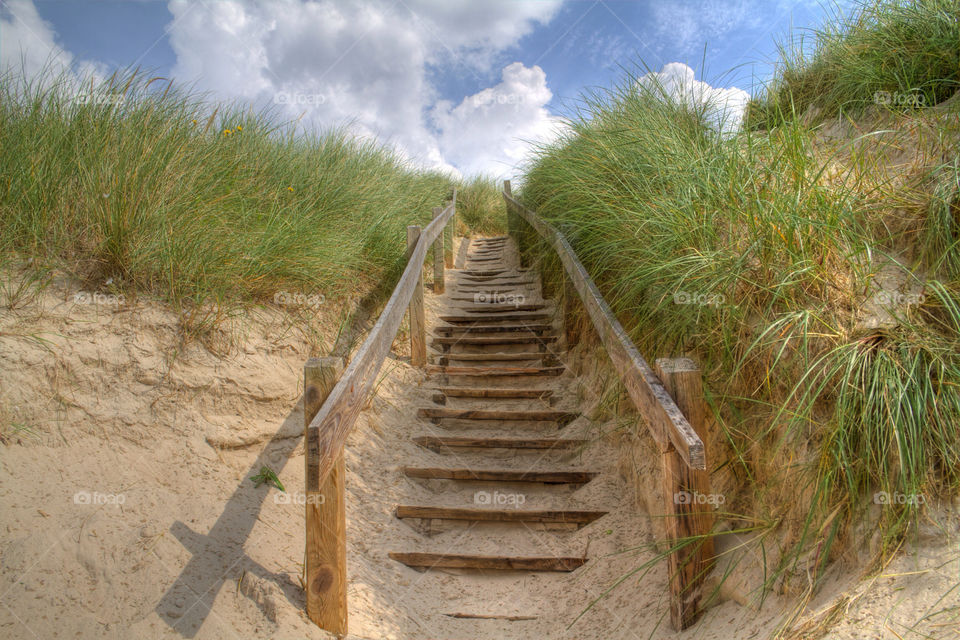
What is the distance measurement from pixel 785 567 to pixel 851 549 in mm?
231

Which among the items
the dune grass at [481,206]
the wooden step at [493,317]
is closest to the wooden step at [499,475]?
the wooden step at [493,317]

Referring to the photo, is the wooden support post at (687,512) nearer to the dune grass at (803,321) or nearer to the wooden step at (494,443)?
the dune grass at (803,321)

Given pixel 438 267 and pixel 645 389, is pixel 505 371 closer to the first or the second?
pixel 438 267

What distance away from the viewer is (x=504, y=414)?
458 centimetres

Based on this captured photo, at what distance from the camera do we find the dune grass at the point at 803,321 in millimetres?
1889

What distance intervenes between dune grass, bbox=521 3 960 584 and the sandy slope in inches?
10.6

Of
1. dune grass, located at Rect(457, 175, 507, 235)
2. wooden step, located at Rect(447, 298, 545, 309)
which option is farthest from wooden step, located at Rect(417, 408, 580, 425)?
dune grass, located at Rect(457, 175, 507, 235)

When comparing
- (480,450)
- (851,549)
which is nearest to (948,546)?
(851,549)

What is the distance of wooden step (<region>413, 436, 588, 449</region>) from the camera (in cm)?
417

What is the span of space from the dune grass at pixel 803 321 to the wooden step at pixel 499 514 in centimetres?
111

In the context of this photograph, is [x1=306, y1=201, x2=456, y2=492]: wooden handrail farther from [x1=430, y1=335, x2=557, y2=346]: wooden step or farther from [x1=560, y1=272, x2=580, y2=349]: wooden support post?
[x1=430, y1=335, x2=557, y2=346]: wooden step

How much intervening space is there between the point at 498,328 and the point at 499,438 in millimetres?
2005

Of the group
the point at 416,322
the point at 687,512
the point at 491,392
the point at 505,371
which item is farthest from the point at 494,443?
the point at 687,512

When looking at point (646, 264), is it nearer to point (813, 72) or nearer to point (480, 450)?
point (480, 450)
